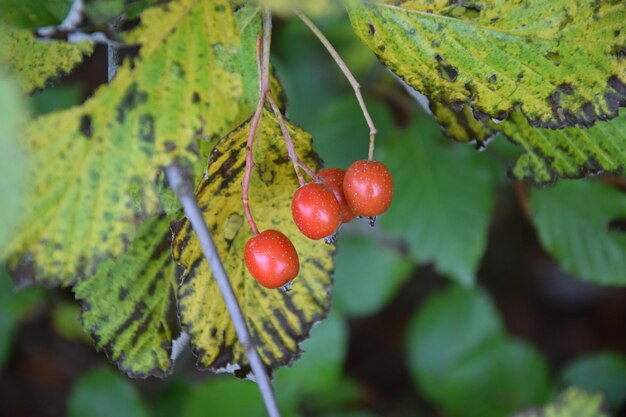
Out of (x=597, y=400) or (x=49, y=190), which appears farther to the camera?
(x=597, y=400)

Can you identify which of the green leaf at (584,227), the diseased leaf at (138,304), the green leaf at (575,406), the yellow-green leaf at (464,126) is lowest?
the green leaf at (575,406)

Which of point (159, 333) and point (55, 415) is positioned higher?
point (159, 333)

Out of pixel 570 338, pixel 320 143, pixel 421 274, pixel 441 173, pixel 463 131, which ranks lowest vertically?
pixel 570 338

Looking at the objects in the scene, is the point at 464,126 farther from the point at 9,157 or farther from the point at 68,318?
the point at 68,318

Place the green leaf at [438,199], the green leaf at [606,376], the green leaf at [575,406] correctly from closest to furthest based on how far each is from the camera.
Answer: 1. the green leaf at [575,406]
2. the green leaf at [438,199]
3. the green leaf at [606,376]

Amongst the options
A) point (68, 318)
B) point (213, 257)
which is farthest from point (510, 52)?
point (68, 318)

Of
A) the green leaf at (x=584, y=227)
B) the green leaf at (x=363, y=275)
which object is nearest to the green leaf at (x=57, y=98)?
the green leaf at (x=363, y=275)

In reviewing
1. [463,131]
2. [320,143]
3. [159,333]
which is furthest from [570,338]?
[159,333]

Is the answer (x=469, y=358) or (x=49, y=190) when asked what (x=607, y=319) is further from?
(x=49, y=190)

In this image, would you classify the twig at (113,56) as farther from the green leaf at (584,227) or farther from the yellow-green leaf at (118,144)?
the green leaf at (584,227)
